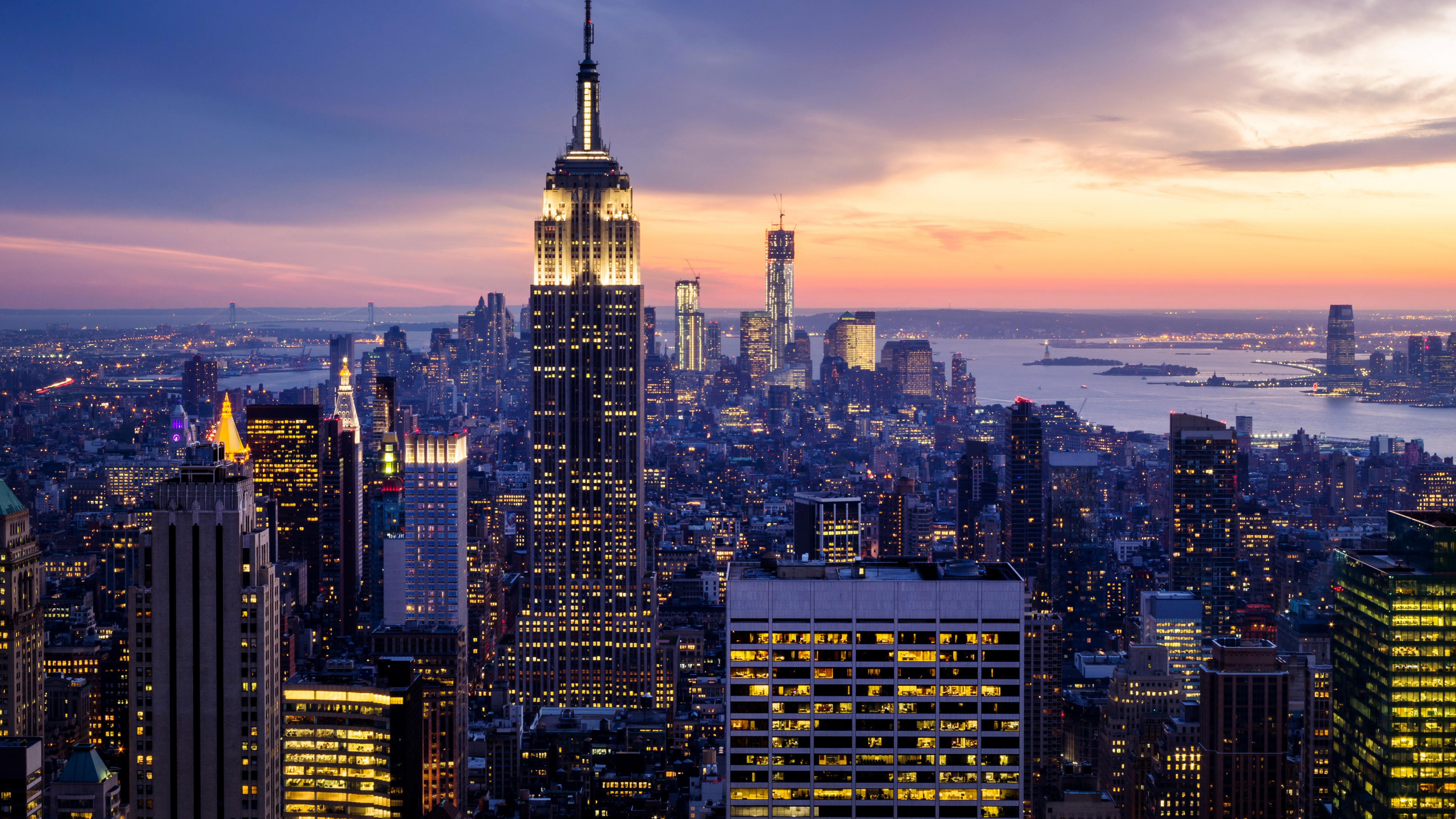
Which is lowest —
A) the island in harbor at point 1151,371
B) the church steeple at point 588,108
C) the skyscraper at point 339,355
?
the island in harbor at point 1151,371

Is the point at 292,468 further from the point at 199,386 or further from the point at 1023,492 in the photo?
the point at 1023,492

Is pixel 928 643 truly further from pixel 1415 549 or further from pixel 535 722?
pixel 535 722

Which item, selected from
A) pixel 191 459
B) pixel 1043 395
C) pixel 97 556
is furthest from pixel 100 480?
pixel 1043 395

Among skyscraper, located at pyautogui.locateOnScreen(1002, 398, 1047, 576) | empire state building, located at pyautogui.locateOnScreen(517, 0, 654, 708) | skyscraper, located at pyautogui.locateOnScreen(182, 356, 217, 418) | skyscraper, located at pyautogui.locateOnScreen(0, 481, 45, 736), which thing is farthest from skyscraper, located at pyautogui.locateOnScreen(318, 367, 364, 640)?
skyscraper, located at pyautogui.locateOnScreen(1002, 398, 1047, 576)

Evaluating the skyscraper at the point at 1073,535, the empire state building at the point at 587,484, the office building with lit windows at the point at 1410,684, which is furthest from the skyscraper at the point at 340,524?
the office building with lit windows at the point at 1410,684

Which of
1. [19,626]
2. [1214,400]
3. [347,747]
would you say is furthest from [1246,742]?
[1214,400]

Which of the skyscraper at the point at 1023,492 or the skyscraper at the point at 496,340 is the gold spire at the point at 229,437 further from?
the skyscraper at the point at 496,340
